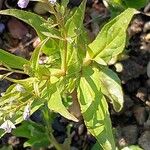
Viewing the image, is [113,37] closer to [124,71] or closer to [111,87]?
[111,87]

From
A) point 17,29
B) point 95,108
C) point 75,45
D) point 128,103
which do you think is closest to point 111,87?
point 95,108

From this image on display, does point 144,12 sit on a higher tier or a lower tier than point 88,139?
higher

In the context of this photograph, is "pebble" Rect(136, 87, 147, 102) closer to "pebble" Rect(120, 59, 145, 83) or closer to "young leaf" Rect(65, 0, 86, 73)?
"pebble" Rect(120, 59, 145, 83)

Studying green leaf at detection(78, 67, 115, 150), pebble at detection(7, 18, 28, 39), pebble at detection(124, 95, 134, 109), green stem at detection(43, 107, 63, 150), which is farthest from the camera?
pebble at detection(7, 18, 28, 39)

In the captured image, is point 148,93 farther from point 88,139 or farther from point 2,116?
point 2,116

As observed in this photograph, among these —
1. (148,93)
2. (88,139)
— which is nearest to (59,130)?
(88,139)

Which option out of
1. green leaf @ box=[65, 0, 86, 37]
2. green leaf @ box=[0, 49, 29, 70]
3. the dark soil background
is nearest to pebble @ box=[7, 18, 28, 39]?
the dark soil background
